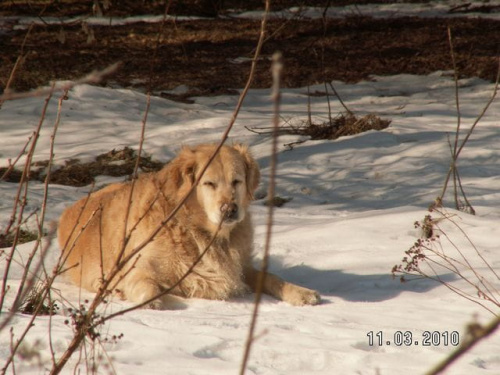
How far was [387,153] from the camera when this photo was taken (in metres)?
9.62

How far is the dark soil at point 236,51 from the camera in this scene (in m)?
14.1

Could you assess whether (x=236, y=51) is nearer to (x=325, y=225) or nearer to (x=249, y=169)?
(x=325, y=225)

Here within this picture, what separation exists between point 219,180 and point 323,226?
5.85 ft

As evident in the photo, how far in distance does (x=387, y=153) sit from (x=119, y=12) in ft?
48.0

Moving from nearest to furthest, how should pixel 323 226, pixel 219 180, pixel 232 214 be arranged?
pixel 232 214, pixel 219 180, pixel 323 226

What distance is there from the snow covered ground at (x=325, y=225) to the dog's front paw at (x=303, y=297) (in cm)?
7

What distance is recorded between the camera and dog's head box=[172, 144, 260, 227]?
4945 mm

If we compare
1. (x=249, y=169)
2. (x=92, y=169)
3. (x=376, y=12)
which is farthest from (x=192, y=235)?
(x=376, y=12)

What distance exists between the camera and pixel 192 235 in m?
5.14

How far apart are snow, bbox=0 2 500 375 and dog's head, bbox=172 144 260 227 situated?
2.05ft

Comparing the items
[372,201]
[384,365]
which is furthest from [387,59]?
[384,365]

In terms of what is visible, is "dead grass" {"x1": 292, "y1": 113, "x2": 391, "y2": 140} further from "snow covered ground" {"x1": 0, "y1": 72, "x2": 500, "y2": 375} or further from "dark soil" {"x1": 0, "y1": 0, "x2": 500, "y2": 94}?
"dark soil" {"x1": 0, "y1": 0, "x2": 500, "y2": 94}

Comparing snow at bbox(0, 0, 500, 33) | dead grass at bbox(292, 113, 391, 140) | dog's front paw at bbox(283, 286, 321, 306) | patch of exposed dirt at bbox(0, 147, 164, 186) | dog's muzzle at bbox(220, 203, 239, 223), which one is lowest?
dog's front paw at bbox(283, 286, 321, 306)
